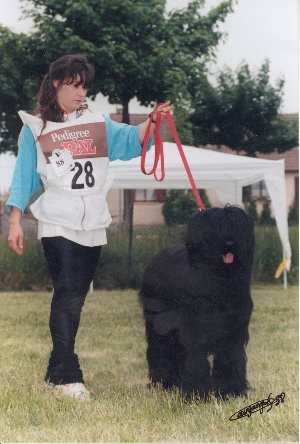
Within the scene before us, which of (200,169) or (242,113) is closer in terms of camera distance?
(242,113)

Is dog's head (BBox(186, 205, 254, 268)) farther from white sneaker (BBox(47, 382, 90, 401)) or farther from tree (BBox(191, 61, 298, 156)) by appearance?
tree (BBox(191, 61, 298, 156))

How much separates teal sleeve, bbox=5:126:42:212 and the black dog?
85 centimetres

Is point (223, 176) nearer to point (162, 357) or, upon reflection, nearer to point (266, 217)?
point (266, 217)

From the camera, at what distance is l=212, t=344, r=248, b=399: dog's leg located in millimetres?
3533

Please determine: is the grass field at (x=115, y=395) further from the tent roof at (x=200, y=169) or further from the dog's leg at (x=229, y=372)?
the tent roof at (x=200, y=169)

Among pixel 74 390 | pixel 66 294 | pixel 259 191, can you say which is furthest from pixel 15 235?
pixel 259 191

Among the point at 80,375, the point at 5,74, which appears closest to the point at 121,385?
the point at 80,375

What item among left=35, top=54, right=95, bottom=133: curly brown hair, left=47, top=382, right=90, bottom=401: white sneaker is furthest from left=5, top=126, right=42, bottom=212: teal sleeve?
left=47, top=382, right=90, bottom=401: white sneaker

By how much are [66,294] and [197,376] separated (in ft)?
2.73

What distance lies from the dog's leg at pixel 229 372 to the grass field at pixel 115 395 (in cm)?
9

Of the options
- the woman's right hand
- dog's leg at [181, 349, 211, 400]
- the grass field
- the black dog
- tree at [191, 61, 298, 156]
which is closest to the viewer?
the grass field

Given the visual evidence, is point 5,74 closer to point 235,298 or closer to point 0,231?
point 0,231

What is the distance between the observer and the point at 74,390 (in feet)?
11.6

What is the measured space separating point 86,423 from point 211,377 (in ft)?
2.48
